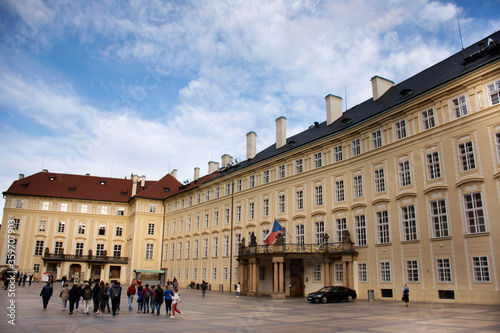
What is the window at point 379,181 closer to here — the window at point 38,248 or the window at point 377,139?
the window at point 377,139

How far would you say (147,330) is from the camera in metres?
15.1

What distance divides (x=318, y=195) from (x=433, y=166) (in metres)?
12.1

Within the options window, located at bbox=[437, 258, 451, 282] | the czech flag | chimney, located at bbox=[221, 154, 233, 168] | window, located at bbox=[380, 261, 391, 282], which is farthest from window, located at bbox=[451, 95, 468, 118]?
chimney, located at bbox=[221, 154, 233, 168]

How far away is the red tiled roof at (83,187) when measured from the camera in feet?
234

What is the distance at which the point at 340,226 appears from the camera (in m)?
36.4

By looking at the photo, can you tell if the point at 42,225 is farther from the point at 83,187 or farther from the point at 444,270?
the point at 444,270

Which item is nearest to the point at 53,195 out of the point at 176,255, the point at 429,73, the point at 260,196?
the point at 176,255

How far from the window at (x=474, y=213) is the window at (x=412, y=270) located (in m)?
4.75

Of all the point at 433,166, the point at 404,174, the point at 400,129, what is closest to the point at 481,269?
the point at 433,166

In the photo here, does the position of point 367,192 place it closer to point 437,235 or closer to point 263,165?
point 437,235

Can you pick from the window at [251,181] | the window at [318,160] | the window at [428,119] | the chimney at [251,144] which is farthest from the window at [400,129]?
the chimney at [251,144]

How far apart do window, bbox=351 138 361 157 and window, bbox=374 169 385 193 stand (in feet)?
9.58

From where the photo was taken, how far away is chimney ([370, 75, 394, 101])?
40094 mm

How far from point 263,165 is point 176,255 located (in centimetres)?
2547
